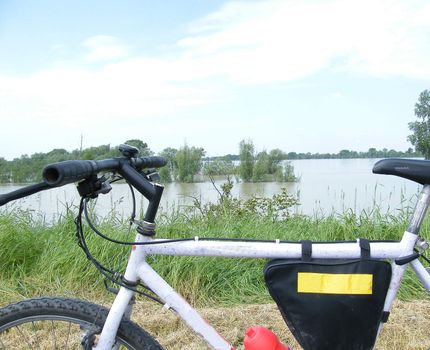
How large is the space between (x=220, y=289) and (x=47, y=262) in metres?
1.23

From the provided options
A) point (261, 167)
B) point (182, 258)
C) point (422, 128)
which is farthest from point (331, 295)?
point (261, 167)

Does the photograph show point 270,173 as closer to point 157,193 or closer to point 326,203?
point 326,203

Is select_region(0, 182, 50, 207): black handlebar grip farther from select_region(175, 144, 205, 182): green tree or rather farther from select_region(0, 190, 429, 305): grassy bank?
select_region(175, 144, 205, 182): green tree

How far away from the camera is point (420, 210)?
3.89ft

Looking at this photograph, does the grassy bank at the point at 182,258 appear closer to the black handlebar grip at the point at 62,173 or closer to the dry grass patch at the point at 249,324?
the dry grass patch at the point at 249,324

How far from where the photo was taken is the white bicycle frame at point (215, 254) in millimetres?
1169

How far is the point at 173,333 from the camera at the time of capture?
225 centimetres

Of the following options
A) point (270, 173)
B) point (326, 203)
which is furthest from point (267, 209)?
point (270, 173)

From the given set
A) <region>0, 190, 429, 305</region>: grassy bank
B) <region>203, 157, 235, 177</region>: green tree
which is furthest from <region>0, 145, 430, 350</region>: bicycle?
<region>203, 157, 235, 177</region>: green tree

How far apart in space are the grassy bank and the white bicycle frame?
5.03 feet

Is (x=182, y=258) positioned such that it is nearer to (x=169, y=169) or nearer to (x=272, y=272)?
(x=272, y=272)

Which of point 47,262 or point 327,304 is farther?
point 47,262

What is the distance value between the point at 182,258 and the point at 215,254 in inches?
66.7

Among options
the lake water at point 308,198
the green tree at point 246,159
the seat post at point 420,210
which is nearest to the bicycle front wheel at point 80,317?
the seat post at point 420,210
